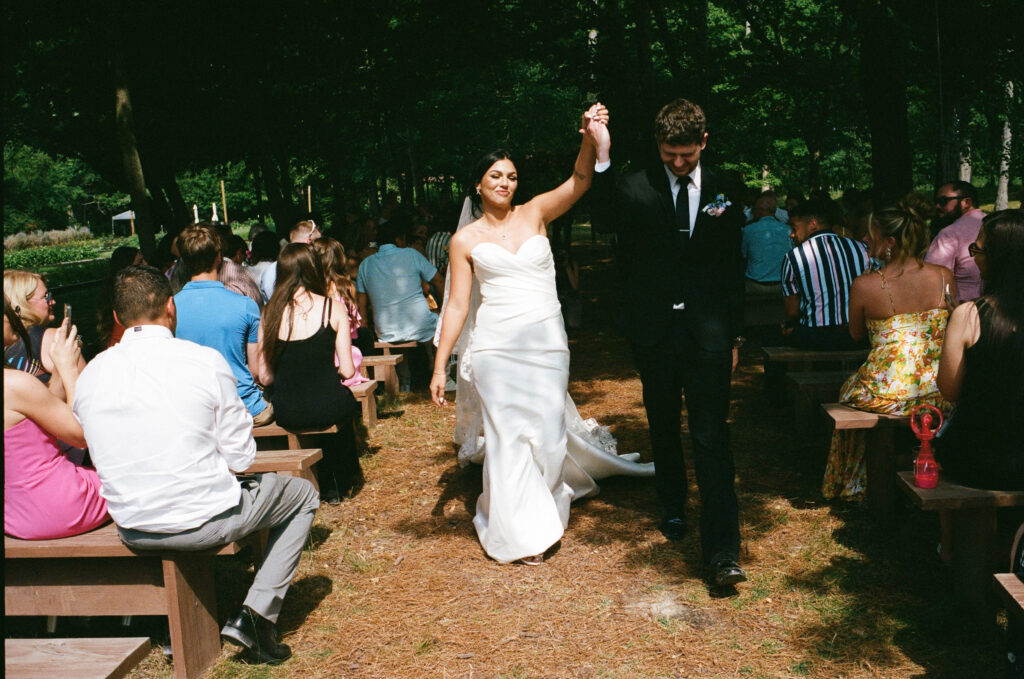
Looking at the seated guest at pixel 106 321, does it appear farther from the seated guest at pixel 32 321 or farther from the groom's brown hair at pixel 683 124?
the groom's brown hair at pixel 683 124

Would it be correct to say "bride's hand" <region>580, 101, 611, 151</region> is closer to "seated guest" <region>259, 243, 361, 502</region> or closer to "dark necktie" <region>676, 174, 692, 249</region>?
"dark necktie" <region>676, 174, 692, 249</region>

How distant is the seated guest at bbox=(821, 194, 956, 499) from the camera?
4.91 metres

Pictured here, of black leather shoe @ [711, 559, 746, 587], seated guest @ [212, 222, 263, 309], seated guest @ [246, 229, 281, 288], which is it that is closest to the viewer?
black leather shoe @ [711, 559, 746, 587]

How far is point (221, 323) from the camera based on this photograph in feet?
19.1

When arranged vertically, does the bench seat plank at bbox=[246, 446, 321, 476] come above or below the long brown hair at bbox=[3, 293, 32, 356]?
below

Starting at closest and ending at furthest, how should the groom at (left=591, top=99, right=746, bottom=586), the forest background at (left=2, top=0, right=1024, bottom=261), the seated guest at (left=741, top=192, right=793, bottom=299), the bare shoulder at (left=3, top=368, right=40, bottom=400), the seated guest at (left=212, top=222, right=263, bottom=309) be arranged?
the bare shoulder at (left=3, top=368, right=40, bottom=400)
the groom at (left=591, top=99, right=746, bottom=586)
the seated guest at (left=212, top=222, right=263, bottom=309)
the seated guest at (left=741, top=192, right=793, bottom=299)
the forest background at (left=2, top=0, right=1024, bottom=261)

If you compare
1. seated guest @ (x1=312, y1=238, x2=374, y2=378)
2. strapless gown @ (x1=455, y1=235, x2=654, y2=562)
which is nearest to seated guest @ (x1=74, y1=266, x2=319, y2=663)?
strapless gown @ (x1=455, y1=235, x2=654, y2=562)

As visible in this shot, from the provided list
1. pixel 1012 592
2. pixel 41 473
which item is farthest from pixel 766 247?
pixel 41 473

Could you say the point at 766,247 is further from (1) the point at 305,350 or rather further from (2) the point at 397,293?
(1) the point at 305,350

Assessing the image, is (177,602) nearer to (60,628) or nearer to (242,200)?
(60,628)

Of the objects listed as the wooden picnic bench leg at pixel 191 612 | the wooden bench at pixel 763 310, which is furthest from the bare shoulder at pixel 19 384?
the wooden bench at pixel 763 310

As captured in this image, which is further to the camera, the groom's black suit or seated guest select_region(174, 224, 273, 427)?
seated guest select_region(174, 224, 273, 427)

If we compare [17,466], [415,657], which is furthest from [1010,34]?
[17,466]

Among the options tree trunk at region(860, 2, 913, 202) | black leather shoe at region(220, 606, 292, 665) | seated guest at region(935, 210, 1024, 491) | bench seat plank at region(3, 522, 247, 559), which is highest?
tree trunk at region(860, 2, 913, 202)
